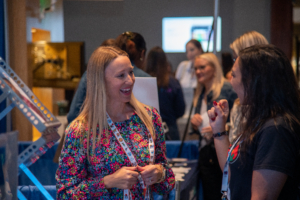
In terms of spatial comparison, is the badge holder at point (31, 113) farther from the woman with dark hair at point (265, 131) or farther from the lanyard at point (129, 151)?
the woman with dark hair at point (265, 131)

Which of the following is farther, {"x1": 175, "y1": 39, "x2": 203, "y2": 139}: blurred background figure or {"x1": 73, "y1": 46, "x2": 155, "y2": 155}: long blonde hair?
{"x1": 175, "y1": 39, "x2": 203, "y2": 139}: blurred background figure

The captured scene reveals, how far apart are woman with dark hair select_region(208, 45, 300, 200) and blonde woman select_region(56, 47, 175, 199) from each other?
13.6 inches

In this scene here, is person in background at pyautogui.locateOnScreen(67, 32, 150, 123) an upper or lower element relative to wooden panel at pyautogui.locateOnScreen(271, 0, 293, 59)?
lower

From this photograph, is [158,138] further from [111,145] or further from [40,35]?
[40,35]

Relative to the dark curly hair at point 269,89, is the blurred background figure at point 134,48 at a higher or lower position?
higher

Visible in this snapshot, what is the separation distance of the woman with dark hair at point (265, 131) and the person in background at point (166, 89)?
1.62m

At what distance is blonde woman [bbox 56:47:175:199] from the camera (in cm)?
131

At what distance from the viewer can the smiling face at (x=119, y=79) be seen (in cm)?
141

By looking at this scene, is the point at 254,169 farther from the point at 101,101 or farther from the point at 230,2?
the point at 230,2

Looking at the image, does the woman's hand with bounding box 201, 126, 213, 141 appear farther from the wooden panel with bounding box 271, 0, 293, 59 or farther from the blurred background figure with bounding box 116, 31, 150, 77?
the wooden panel with bounding box 271, 0, 293, 59

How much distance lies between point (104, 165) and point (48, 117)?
0.31 meters

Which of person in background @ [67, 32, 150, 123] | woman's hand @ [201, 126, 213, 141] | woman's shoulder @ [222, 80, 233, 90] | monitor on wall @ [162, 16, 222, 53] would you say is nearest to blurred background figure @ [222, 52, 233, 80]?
monitor on wall @ [162, 16, 222, 53]

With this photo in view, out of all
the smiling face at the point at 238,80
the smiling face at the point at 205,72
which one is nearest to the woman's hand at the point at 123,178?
the smiling face at the point at 238,80

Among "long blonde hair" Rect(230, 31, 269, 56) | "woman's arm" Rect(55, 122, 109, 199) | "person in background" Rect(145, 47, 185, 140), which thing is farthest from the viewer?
"person in background" Rect(145, 47, 185, 140)
